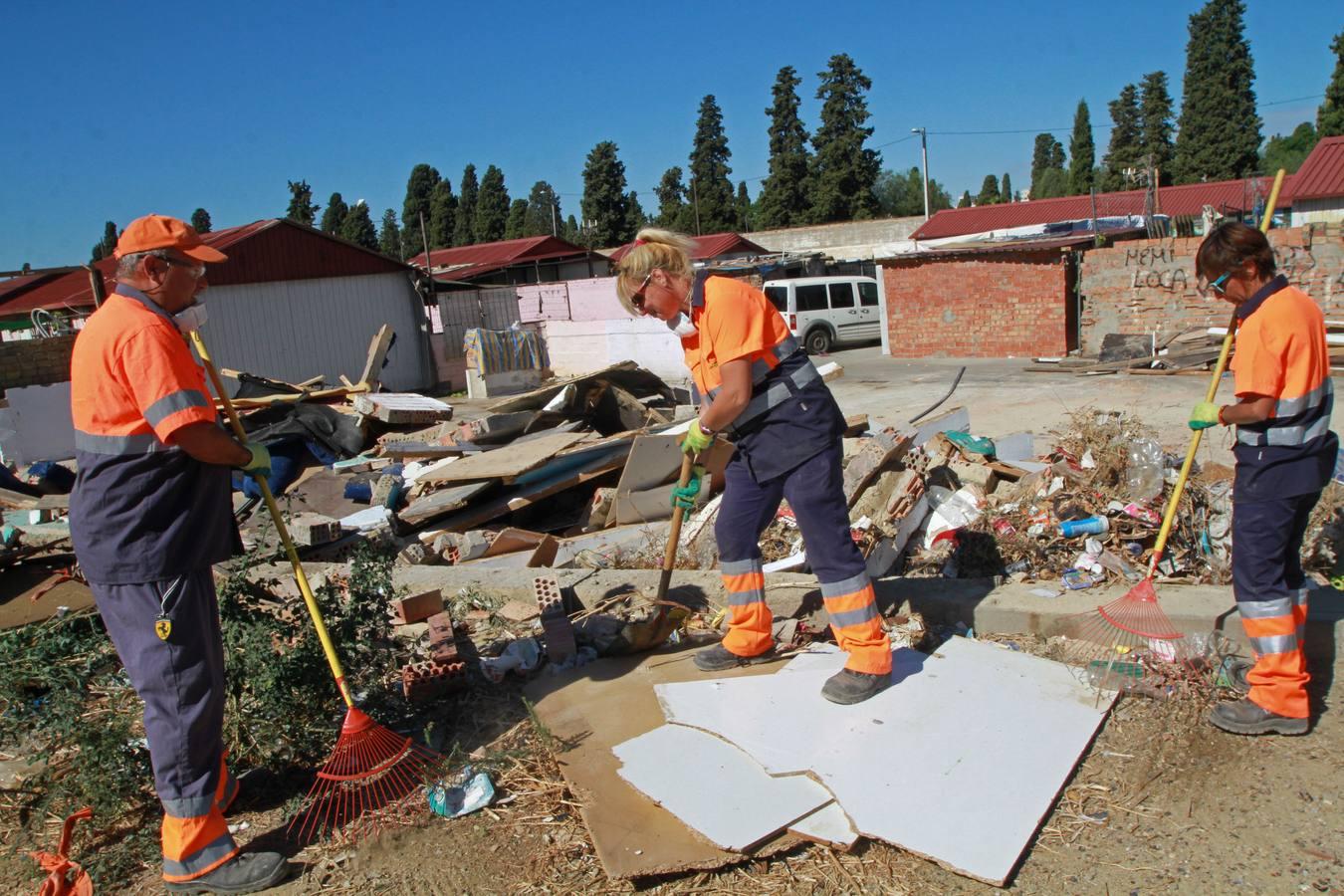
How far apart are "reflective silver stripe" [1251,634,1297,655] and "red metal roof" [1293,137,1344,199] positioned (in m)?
30.3

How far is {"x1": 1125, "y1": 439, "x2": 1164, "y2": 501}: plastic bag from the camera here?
5.00m

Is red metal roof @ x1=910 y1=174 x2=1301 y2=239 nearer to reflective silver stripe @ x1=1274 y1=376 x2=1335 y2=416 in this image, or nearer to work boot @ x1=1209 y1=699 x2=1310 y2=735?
reflective silver stripe @ x1=1274 y1=376 x2=1335 y2=416

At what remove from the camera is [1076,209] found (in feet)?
118

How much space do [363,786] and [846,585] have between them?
1.80 meters

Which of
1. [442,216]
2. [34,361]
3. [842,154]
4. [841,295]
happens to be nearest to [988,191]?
[842,154]

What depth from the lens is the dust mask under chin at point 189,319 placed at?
2.93 meters

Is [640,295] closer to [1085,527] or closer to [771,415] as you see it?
[771,415]

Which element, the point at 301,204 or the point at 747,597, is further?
the point at 301,204

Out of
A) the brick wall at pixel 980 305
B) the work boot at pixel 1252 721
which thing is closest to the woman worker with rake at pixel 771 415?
the work boot at pixel 1252 721

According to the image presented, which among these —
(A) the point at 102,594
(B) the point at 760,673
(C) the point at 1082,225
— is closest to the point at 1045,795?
(B) the point at 760,673

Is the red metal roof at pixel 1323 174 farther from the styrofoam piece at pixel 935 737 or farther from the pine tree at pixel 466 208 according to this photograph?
the pine tree at pixel 466 208

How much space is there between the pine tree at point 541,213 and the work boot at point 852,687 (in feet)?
161

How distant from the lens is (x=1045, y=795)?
9.43ft

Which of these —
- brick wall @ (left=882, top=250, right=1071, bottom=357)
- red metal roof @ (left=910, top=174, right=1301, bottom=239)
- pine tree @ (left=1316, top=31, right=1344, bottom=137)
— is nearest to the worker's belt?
brick wall @ (left=882, top=250, right=1071, bottom=357)
